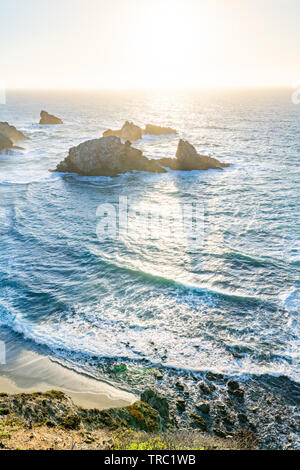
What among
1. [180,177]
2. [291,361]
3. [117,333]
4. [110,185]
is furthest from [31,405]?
[180,177]

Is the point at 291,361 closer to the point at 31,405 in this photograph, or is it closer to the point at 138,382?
the point at 138,382

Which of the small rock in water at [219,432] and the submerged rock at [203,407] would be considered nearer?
the small rock in water at [219,432]

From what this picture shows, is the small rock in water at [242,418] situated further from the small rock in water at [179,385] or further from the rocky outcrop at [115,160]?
the rocky outcrop at [115,160]

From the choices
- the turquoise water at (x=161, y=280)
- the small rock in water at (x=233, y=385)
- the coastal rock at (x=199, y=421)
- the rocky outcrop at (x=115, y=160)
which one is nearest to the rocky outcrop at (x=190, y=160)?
the rocky outcrop at (x=115, y=160)

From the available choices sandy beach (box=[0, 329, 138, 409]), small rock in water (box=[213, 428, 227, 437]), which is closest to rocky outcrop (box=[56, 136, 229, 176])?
sandy beach (box=[0, 329, 138, 409])

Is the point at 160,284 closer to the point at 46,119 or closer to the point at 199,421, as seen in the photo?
the point at 199,421
